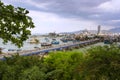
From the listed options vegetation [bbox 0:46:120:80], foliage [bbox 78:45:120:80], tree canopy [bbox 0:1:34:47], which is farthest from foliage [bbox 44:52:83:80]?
tree canopy [bbox 0:1:34:47]

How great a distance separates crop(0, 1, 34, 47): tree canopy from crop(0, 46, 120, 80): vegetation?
43.2 ft

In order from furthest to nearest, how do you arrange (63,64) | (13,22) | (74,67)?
1. (63,64)
2. (74,67)
3. (13,22)

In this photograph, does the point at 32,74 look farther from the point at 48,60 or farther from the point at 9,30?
the point at 9,30

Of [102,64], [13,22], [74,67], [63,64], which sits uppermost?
[13,22]

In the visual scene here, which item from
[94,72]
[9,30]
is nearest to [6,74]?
[94,72]

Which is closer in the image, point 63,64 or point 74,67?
point 74,67

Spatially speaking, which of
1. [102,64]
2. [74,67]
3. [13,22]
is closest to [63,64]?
[74,67]

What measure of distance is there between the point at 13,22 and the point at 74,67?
22.2 metres

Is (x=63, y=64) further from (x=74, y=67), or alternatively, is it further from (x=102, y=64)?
(x=102, y=64)

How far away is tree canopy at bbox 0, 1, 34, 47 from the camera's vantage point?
430 centimetres

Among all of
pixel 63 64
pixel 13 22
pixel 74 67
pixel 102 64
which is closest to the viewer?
pixel 13 22

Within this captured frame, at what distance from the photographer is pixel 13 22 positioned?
14.1ft

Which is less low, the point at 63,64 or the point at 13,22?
the point at 13,22

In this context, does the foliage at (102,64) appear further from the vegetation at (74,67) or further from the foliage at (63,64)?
the foliage at (63,64)
